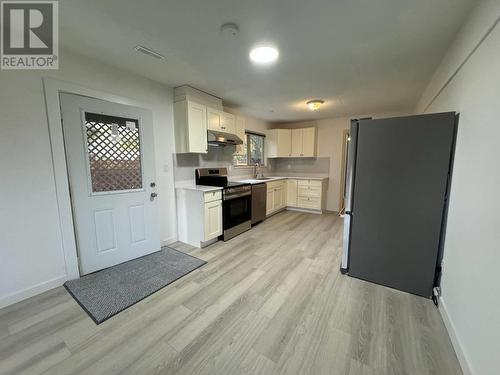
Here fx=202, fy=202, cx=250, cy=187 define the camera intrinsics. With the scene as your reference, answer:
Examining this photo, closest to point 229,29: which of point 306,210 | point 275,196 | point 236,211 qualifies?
point 236,211

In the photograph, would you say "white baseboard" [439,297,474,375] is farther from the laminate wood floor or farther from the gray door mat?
the gray door mat

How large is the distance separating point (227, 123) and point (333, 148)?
3.07 meters

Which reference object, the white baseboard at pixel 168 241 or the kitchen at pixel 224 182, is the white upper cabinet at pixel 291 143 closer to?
the kitchen at pixel 224 182

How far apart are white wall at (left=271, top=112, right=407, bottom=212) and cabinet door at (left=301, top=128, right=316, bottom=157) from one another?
236mm

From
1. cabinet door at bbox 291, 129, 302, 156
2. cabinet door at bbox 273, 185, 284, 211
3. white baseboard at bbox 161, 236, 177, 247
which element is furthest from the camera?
cabinet door at bbox 291, 129, 302, 156

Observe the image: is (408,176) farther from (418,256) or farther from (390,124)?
(418,256)

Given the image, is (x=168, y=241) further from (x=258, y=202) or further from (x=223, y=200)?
(x=258, y=202)

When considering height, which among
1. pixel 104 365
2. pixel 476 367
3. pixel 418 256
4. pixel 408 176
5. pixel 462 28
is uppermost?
pixel 462 28

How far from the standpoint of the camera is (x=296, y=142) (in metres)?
5.66

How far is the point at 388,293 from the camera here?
7.08 feet

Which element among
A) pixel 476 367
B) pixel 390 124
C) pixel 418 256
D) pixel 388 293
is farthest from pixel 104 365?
pixel 390 124

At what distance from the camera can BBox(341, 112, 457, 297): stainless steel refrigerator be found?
197 centimetres

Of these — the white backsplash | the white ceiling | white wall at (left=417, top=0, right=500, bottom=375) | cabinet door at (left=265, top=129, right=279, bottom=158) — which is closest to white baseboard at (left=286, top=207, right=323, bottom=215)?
the white backsplash

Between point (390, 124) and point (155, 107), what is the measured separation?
305cm
